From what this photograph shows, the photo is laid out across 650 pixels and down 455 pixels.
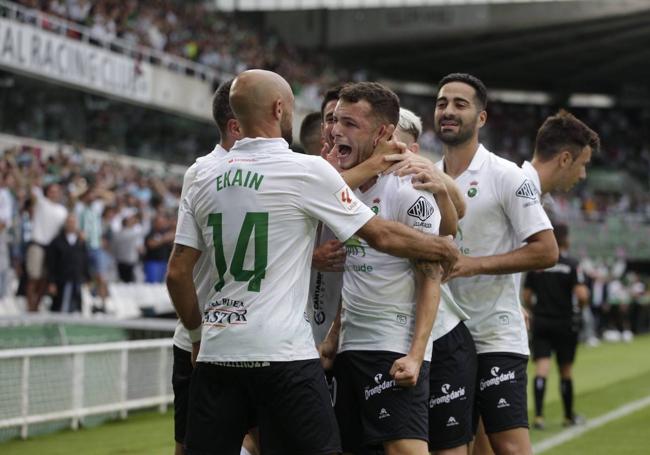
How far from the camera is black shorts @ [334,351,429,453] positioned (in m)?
5.29

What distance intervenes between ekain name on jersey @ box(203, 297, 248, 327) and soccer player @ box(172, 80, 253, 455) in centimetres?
87

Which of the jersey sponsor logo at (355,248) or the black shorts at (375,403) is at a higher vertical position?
the jersey sponsor logo at (355,248)

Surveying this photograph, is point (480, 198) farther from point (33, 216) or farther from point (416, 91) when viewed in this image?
point (416, 91)

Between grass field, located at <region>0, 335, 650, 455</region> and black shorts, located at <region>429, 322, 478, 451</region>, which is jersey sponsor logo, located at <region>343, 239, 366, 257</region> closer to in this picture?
black shorts, located at <region>429, 322, 478, 451</region>

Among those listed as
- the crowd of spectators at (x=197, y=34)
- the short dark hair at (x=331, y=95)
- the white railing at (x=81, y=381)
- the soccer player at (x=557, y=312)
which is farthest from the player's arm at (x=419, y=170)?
the crowd of spectators at (x=197, y=34)

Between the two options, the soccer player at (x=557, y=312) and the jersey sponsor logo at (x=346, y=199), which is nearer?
the jersey sponsor logo at (x=346, y=199)

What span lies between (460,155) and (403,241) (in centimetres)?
170

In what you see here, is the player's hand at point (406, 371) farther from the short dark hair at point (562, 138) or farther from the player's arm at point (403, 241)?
the short dark hair at point (562, 138)

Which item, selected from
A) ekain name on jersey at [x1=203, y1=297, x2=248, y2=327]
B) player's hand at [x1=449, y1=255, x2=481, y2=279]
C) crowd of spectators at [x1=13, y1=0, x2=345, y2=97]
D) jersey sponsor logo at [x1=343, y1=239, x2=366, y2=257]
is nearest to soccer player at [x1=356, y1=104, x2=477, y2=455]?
player's hand at [x1=449, y1=255, x2=481, y2=279]

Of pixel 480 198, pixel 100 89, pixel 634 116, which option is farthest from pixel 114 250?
pixel 634 116

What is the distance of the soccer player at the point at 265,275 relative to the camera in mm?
4734

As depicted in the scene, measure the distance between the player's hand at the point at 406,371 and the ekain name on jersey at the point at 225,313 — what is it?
2.68 ft

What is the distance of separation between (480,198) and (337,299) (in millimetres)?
1074

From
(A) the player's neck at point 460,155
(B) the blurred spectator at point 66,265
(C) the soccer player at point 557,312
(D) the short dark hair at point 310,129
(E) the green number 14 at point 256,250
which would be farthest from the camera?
(B) the blurred spectator at point 66,265
